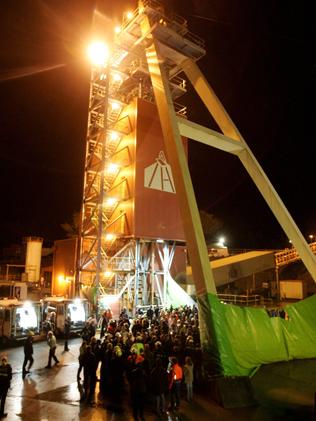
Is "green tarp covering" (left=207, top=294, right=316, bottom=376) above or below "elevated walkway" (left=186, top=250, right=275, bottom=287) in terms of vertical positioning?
below

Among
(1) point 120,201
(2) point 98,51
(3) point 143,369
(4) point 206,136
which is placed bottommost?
(3) point 143,369

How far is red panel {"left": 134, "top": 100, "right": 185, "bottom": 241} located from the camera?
26281mm

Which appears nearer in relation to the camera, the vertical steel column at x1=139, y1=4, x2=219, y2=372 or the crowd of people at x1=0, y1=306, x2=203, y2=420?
the crowd of people at x1=0, y1=306, x2=203, y2=420

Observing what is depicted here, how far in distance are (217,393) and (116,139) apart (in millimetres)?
21898

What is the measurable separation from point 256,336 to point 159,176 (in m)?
17.6

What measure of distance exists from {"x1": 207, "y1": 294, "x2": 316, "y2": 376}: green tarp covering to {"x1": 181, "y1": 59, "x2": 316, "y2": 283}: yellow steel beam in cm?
280

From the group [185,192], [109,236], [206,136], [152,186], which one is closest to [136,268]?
[109,236]

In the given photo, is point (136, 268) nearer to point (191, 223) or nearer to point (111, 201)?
point (111, 201)

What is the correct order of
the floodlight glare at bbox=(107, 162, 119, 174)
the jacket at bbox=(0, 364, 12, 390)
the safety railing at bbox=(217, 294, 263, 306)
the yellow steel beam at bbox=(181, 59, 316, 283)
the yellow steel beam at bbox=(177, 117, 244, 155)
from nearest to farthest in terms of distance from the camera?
the jacket at bbox=(0, 364, 12, 390) < the yellow steel beam at bbox=(177, 117, 244, 155) < the yellow steel beam at bbox=(181, 59, 316, 283) < the floodlight glare at bbox=(107, 162, 119, 174) < the safety railing at bbox=(217, 294, 263, 306)

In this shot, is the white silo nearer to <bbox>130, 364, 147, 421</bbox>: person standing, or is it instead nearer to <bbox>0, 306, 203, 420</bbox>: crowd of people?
<bbox>0, 306, 203, 420</bbox>: crowd of people

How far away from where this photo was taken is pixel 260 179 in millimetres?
16219

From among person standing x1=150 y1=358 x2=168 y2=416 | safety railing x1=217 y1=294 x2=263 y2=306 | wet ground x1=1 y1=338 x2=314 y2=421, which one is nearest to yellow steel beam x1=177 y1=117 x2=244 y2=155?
person standing x1=150 y1=358 x2=168 y2=416

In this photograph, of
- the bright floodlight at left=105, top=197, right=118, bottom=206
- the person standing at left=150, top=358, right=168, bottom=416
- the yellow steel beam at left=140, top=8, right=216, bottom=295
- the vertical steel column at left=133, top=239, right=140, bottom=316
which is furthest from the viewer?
the bright floodlight at left=105, top=197, right=118, bottom=206

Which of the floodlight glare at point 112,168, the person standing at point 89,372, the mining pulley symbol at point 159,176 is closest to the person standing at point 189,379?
the person standing at point 89,372
